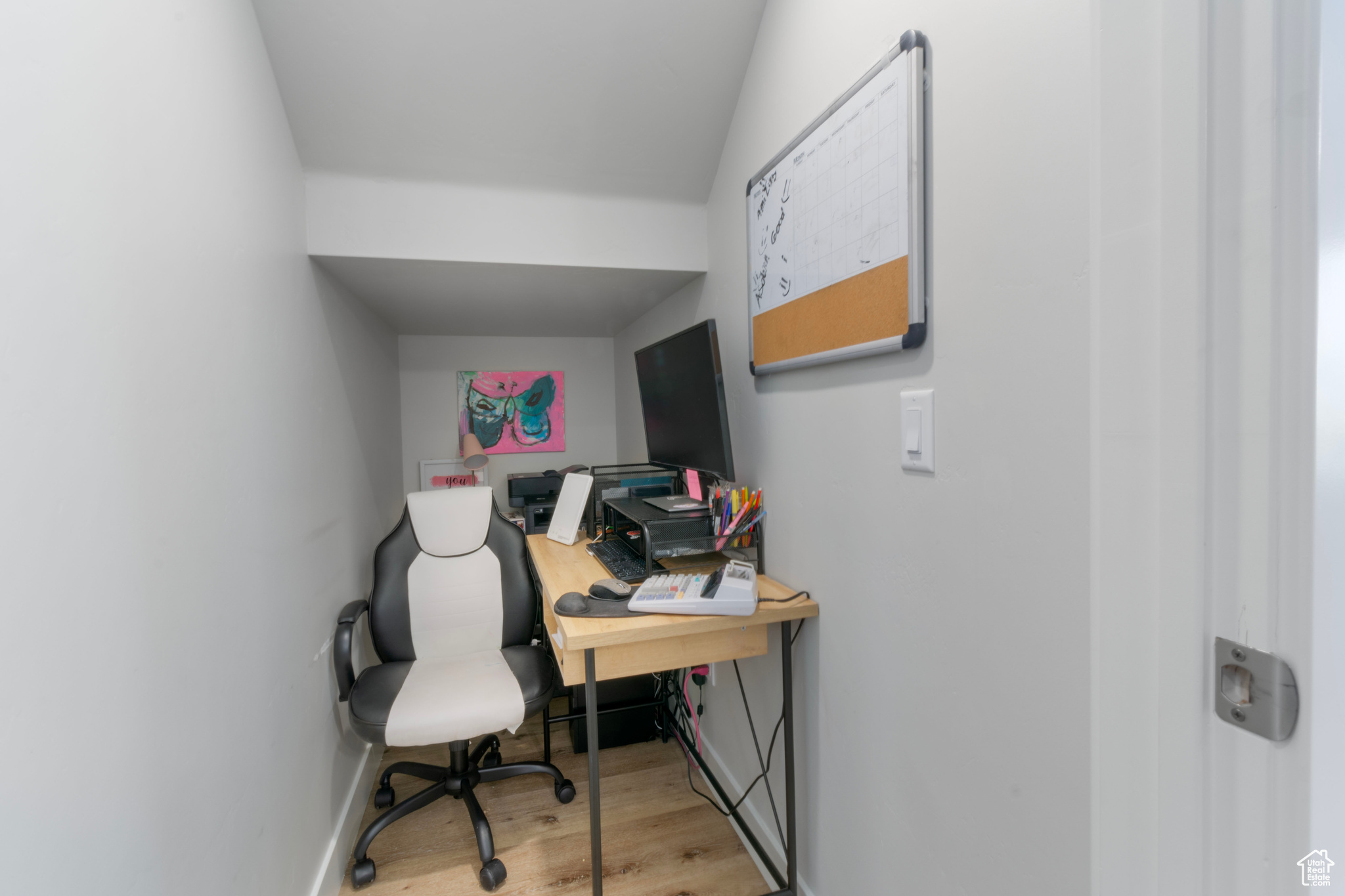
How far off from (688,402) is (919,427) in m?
0.88

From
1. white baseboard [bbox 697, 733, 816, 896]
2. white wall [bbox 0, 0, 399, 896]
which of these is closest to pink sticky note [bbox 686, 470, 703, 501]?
white baseboard [bbox 697, 733, 816, 896]

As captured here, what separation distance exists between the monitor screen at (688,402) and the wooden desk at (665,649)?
408mm

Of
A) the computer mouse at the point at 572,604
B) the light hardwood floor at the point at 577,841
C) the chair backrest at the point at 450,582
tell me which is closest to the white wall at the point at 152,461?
the light hardwood floor at the point at 577,841

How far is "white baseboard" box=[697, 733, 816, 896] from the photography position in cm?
165

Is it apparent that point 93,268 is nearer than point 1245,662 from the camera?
No

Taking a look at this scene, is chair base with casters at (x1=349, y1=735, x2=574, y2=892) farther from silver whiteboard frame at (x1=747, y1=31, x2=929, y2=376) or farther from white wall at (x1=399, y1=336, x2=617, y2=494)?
silver whiteboard frame at (x1=747, y1=31, x2=929, y2=376)

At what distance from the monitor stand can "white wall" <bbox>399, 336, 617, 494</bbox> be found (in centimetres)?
155

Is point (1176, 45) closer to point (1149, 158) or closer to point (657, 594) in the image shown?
point (1149, 158)

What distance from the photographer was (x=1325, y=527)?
467 mm

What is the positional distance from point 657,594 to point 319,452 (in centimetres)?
113

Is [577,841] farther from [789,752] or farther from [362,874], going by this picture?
[789,752]

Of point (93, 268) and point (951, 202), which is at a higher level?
point (951, 202)

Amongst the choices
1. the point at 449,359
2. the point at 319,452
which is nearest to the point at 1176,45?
the point at 319,452

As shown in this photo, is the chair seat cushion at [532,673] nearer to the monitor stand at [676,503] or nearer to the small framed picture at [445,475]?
the monitor stand at [676,503]
